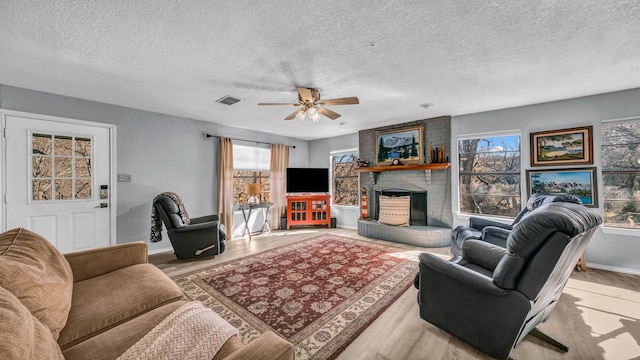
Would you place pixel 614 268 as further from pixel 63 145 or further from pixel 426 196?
pixel 63 145

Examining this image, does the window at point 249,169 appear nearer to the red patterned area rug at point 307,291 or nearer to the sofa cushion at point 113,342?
the red patterned area rug at point 307,291

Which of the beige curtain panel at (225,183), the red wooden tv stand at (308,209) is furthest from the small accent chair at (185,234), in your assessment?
the red wooden tv stand at (308,209)

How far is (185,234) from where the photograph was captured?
3.43 metres

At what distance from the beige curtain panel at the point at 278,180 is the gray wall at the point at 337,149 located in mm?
912

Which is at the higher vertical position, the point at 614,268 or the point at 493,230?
the point at 493,230

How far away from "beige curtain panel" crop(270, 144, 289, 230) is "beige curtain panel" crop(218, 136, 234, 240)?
1.09m

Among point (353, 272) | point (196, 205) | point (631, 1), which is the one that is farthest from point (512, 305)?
point (196, 205)

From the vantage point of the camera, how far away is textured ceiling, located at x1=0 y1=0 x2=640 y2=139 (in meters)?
1.65

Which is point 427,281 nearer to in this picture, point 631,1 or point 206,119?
Result: point 631,1

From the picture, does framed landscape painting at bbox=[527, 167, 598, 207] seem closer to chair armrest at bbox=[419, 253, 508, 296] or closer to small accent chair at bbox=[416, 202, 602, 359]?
small accent chair at bbox=[416, 202, 602, 359]

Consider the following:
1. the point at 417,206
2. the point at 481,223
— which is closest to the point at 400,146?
the point at 417,206

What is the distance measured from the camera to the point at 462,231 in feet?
10.3

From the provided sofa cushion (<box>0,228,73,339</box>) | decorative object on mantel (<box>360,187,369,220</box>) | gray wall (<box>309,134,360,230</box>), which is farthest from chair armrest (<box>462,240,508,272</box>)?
gray wall (<box>309,134,360,230</box>)

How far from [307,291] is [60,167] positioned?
3.66 metres
